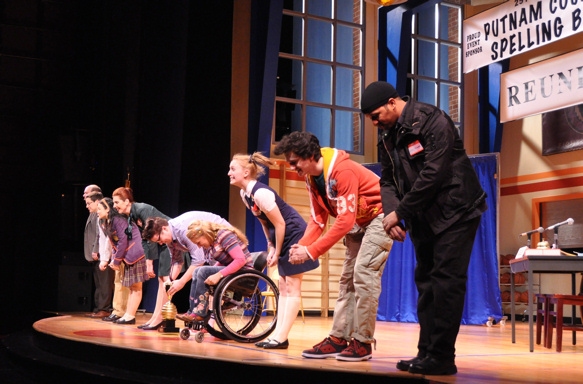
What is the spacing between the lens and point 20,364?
5.02m

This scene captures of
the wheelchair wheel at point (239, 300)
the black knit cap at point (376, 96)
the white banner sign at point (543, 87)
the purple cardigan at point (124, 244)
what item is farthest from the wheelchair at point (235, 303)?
the white banner sign at point (543, 87)

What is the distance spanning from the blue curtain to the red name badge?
227 inches

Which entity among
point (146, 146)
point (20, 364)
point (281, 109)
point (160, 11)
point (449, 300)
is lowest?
point (20, 364)

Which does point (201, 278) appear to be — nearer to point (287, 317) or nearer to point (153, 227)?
point (153, 227)

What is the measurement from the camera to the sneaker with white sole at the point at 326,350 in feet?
12.2

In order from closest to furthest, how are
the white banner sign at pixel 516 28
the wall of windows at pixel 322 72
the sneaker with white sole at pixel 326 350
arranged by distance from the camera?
1. the sneaker with white sole at pixel 326 350
2. the white banner sign at pixel 516 28
3. the wall of windows at pixel 322 72

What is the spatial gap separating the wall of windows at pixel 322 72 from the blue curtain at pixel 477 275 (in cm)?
225

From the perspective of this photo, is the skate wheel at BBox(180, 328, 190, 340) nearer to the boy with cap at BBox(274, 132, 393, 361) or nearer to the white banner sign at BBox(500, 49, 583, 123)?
the boy with cap at BBox(274, 132, 393, 361)

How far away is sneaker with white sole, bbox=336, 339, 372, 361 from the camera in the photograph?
3.56m

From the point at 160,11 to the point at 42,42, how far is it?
1.81 m

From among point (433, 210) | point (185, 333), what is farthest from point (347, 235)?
point (185, 333)

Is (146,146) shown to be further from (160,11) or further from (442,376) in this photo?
(442,376)

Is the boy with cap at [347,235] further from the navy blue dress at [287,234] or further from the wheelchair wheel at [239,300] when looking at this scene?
the wheelchair wheel at [239,300]

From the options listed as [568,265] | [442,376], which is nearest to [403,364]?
[442,376]
